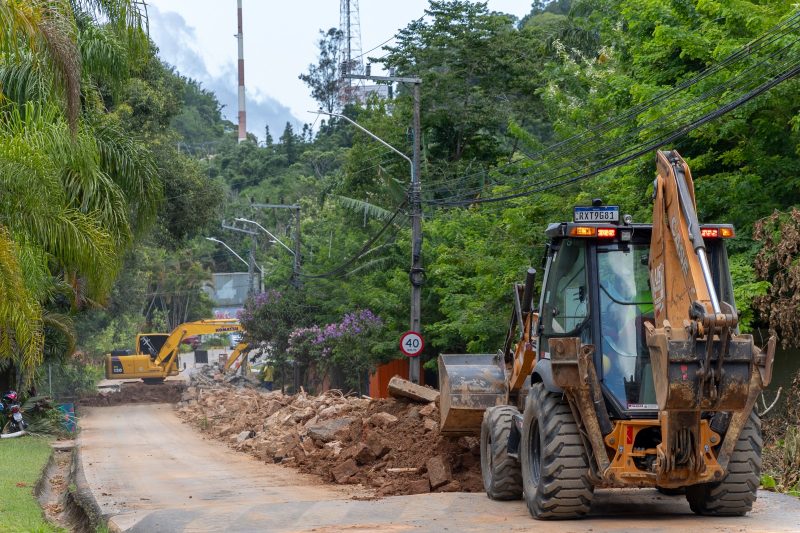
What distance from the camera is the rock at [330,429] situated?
20812 mm

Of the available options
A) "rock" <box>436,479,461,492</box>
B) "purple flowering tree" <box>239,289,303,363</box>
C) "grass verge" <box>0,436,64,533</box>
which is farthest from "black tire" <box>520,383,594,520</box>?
"purple flowering tree" <box>239,289,303,363</box>

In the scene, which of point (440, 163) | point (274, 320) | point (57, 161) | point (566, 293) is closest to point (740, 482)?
point (566, 293)

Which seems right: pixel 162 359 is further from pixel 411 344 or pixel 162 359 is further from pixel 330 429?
pixel 330 429

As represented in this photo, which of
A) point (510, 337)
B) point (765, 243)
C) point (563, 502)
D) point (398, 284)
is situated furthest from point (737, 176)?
point (398, 284)

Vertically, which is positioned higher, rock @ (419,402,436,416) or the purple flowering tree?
the purple flowering tree

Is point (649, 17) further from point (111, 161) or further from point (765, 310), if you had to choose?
point (111, 161)

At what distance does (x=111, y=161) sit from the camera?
23641 mm

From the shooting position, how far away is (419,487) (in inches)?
597

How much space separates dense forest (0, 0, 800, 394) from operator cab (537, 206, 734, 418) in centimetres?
487

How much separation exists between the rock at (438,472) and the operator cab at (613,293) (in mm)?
4148

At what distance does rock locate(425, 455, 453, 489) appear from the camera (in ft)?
49.2

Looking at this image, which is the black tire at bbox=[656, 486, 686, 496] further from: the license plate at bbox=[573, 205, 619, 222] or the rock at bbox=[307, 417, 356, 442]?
the rock at bbox=[307, 417, 356, 442]

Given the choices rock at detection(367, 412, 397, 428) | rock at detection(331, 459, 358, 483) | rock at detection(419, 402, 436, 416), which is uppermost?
rock at detection(419, 402, 436, 416)

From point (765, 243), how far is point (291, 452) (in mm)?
9849
